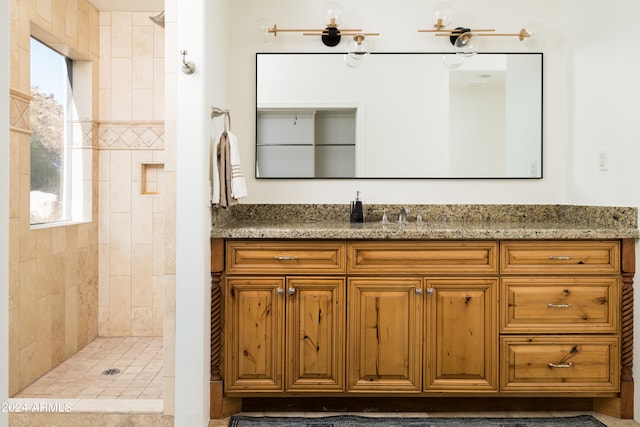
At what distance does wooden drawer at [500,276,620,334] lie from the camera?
87.3 inches

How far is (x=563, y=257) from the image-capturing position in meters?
2.22

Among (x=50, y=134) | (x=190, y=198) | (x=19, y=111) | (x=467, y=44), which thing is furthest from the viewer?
(x=50, y=134)

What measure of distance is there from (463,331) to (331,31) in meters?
1.80

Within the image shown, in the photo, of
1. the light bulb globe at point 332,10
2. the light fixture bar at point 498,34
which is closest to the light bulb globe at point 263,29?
the light bulb globe at point 332,10

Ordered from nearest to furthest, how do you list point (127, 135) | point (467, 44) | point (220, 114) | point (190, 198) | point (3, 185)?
point (3, 185)
point (190, 198)
point (220, 114)
point (467, 44)
point (127, 135)

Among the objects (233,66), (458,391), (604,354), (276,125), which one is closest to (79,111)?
(233,66)

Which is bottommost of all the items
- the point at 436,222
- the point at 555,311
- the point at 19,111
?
the point at 555,311

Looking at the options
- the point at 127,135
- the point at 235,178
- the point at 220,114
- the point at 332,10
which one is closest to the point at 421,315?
the point at 235,178

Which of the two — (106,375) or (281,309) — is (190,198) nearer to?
(281,309)

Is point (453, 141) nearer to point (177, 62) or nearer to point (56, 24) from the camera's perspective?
point (177, 62)

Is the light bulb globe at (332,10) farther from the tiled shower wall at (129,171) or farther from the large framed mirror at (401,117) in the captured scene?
the tiled shower wall at (129,171)

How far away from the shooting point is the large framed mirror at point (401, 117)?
9.12 feet

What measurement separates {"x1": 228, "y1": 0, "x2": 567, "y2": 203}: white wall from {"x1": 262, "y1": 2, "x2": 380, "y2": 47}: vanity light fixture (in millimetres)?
38

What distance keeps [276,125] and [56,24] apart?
1506 millimetres
